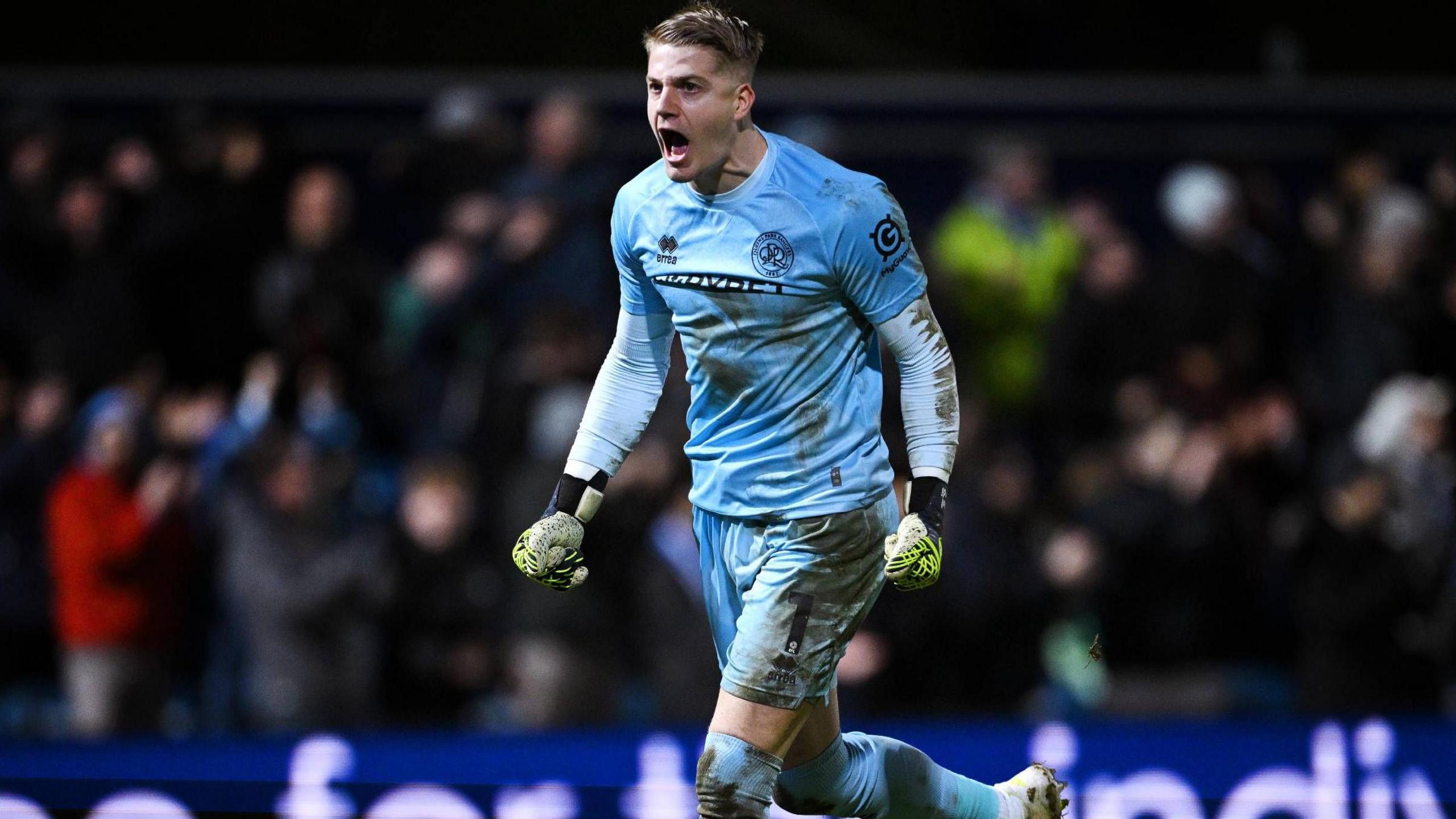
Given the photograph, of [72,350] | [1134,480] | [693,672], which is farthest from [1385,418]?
[72,350]

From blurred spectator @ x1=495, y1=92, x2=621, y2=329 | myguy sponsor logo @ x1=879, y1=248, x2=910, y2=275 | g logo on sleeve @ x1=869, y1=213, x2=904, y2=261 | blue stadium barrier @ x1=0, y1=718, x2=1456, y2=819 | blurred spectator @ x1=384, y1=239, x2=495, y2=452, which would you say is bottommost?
blue stadium barrier @ x1=0, y1=718, x2=1456, y2=819

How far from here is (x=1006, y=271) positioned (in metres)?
9.98

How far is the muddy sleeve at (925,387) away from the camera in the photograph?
501cm

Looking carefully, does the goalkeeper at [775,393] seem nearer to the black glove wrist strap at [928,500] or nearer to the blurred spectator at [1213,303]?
the black glove wrist strap at [928,500]

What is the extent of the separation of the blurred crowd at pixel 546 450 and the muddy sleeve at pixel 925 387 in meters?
3.62

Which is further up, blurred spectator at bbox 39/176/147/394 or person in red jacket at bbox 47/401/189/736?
blurred spectator at bbox 39/176/147/394

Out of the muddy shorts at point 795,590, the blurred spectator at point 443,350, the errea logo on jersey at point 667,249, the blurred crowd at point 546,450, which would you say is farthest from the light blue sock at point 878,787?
the blurred spectator at point 443,350

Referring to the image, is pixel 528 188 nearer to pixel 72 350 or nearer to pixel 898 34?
pixel 72 350

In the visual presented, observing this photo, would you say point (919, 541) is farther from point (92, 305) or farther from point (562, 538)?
point (92, 305)

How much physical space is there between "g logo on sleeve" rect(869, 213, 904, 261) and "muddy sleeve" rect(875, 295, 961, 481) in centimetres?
16

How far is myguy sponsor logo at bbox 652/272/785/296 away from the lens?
4.93 m

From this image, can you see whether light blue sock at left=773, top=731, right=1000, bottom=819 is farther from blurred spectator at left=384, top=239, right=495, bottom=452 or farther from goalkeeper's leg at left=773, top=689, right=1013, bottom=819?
blurred spectator at left=384, top=239, right=495, bottom=452

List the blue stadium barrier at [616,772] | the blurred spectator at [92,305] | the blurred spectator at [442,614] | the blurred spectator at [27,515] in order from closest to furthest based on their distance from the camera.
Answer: the blue stadium barrier at [616,772], the blurred spectator at [442,614], the blurred spectator at [27,515], the blurred spectator at [92,305]

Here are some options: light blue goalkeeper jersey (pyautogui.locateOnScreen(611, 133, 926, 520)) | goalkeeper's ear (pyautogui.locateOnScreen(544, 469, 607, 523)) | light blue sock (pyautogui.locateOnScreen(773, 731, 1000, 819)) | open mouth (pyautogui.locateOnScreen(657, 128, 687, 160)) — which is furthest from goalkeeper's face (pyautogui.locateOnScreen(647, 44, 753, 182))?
light blue sock (pyautogui.locateOnScreen(773, 731, 1000, 819))
